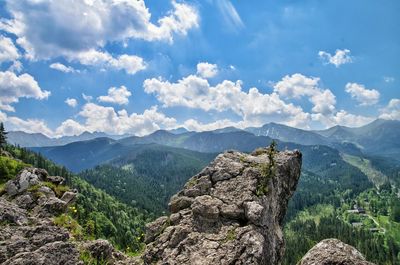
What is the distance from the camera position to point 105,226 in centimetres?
16612

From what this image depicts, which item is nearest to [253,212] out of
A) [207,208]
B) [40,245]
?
[207,208]

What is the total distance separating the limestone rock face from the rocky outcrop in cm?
507

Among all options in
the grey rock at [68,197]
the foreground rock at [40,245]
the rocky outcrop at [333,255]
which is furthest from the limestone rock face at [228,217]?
the grey rock at [68,197]

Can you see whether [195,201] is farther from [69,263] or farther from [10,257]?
[10,257]

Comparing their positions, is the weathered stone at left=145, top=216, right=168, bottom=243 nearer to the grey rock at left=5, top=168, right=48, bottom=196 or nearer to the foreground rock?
the foreground rock

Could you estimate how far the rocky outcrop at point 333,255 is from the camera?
14.8m

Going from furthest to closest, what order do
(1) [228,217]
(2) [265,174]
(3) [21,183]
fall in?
(3) [21,183]
(2) [265,174]
(1) [228,217]

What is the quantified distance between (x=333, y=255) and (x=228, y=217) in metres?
9.92

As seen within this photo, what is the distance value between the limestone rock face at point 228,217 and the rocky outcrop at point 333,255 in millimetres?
5074

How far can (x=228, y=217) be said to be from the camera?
24250 mm

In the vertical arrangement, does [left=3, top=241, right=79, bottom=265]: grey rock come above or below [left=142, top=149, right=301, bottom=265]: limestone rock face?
below

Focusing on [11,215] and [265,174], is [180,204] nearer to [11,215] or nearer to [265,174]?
[265,174]

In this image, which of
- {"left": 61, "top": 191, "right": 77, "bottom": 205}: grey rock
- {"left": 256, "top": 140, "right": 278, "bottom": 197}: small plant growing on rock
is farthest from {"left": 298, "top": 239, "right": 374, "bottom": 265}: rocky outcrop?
{"left": 61, "top": 191, "right": 77, "bottom": 205}: grey rock

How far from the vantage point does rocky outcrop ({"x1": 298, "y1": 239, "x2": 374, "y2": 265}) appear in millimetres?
14844
